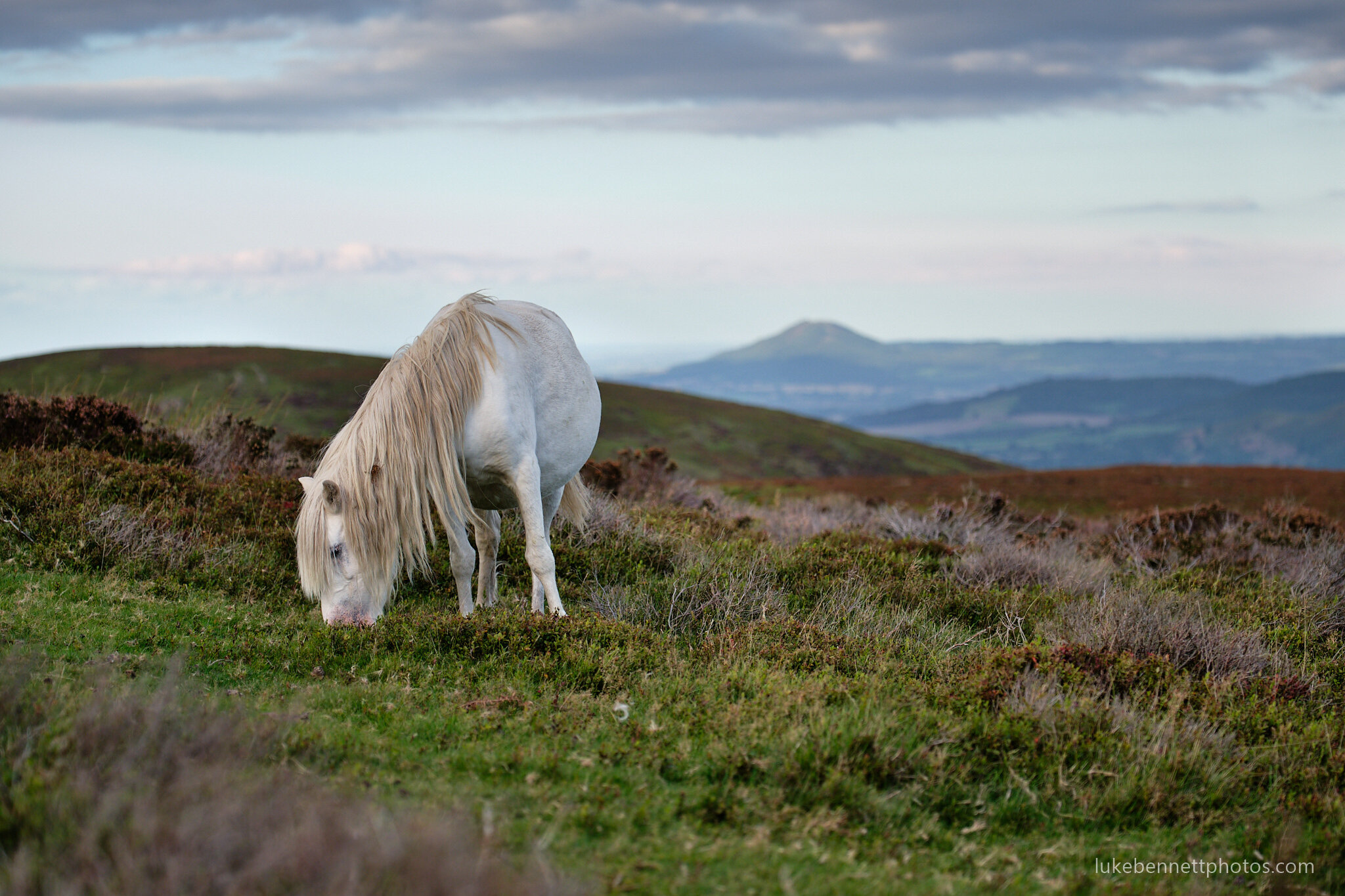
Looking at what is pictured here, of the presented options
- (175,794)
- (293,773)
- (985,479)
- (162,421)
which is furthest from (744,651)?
(985,479)

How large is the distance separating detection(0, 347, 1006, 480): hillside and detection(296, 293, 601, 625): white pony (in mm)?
32530

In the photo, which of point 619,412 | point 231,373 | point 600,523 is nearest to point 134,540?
point 600,523

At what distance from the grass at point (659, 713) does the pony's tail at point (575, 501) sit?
1.26 ft

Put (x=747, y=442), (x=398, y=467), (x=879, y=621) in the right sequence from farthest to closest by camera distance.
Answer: (x=747, y=442) → (x=879, y=621) → (x=398, y=467)

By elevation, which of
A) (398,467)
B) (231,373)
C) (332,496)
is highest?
(231,373)

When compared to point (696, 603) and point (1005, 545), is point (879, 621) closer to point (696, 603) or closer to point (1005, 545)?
point (696, 603)

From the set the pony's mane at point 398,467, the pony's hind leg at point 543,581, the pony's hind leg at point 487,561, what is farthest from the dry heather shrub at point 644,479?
the pony's mane at point 398,467

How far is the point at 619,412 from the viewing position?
52.2 metres

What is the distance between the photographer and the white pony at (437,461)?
549 cm

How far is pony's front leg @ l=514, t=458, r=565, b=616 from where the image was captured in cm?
593

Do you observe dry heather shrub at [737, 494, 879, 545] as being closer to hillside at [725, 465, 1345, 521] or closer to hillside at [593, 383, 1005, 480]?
hillside at [725, 465, 1345, 521]

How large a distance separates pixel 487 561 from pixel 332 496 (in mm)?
1723

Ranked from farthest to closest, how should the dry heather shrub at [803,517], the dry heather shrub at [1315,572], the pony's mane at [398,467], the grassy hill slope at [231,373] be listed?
the grassy hill slope at [231,373] < the dry heather shrub at [803,517] < the dry heather shrub at [1315,572] < the pony's mane at [398,467]

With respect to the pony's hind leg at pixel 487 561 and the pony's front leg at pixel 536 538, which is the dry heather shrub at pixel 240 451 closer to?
the pony's hind leg at pixel 487 561
